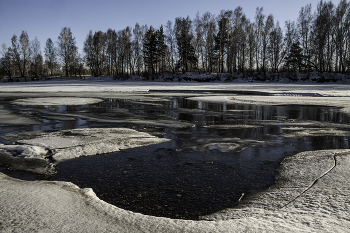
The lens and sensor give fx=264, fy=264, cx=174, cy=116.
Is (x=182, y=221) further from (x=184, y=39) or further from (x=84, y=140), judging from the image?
(x=184, y=39)

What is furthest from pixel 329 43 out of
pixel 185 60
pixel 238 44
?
pixel 185 60

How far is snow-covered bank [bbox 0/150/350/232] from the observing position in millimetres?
2189

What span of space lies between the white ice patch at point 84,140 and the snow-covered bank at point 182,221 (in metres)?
1.38

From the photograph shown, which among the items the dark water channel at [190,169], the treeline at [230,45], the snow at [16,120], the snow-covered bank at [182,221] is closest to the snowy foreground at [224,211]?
the snow-covered bank at [182,221]

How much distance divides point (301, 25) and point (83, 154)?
4375 cm

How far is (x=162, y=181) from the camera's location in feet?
11.3

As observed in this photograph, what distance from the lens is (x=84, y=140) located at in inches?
214

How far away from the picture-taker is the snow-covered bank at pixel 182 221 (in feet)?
7.18

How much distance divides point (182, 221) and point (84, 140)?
368 cm

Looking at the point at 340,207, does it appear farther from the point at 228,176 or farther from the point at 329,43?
the point at 329,43

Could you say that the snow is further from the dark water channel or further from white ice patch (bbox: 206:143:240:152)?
white ice patch (bbox: 206:143:240:152)

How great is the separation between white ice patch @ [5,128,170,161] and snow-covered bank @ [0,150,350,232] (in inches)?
54.4

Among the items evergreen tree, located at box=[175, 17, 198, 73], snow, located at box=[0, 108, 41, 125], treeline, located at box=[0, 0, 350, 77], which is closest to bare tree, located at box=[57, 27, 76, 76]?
treeline, located at box=[0, 0, 350, 77]

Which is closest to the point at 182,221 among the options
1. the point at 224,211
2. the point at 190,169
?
the point at 224,211
